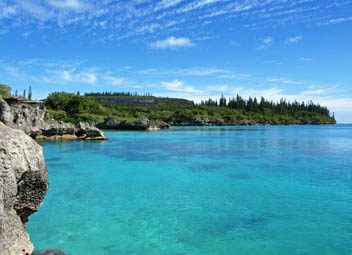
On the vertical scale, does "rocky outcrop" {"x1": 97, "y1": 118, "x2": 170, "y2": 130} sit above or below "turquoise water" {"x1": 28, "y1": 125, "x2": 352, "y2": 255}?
above

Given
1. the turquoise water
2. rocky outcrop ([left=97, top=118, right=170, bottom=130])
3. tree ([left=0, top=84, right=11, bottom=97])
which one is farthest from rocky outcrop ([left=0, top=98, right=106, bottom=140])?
rocky outcrop ([left=97, top=118, right=170, bottom=130])

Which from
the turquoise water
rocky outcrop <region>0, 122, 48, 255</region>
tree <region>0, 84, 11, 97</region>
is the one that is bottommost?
the turquoise water

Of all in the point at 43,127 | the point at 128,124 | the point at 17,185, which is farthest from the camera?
the point at 128,124

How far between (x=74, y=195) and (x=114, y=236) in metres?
7.57

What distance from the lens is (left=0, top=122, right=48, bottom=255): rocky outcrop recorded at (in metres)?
7.30

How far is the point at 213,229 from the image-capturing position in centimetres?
1345

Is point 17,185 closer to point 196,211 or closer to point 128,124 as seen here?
point 196,211

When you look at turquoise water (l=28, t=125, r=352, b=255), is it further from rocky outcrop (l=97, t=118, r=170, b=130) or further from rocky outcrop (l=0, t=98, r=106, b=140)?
rocky outcrop (l=97, t=118, r=170, b=130)

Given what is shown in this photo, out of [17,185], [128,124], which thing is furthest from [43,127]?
[17,185]

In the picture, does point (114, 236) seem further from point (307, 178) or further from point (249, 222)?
point (307, 178)

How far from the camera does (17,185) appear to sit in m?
7.91

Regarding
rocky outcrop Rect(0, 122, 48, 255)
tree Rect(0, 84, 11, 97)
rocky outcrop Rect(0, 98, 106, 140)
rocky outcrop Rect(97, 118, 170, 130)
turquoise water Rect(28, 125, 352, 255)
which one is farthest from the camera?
rocky outcrop Rect(97, 118, 170, 130)

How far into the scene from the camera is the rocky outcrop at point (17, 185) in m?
7.30

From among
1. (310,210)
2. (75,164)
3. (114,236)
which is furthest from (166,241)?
(75,164)
